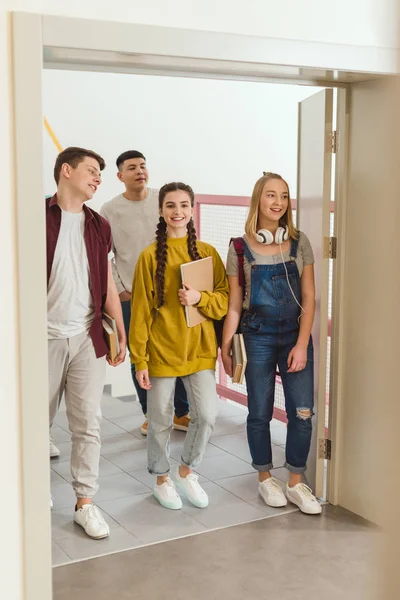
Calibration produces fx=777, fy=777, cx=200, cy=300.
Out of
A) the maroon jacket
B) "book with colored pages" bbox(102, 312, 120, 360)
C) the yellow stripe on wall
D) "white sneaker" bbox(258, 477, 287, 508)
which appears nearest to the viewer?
the maroon jacket

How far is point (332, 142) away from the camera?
3.08m

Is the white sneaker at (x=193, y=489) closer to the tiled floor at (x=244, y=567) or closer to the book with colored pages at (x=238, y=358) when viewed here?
the tiled floor at (x=244, y=567)

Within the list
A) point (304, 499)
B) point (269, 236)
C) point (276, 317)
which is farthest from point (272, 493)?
point (269, 236)

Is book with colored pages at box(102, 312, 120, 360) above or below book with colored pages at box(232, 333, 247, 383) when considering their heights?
above

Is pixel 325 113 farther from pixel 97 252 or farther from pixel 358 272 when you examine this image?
pixel 97 252

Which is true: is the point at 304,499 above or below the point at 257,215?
below

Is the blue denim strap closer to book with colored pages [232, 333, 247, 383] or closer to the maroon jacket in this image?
book with colored pages [232, 333, 247, 383]

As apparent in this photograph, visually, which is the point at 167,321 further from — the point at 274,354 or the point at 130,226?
the point at 130,226

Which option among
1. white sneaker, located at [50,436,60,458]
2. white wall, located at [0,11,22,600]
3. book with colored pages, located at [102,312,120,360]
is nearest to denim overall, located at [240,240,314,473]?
book with colored pages, located at [102,312,120,360]

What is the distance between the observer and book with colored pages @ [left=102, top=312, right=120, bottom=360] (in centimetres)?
294

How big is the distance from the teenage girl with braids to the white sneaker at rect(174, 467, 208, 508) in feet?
0.31

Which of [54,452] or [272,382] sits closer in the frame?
[272,382]

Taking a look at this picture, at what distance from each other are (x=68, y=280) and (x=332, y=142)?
3.84ft

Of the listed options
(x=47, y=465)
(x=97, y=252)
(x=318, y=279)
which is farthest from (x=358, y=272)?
(x=47, y=465)
